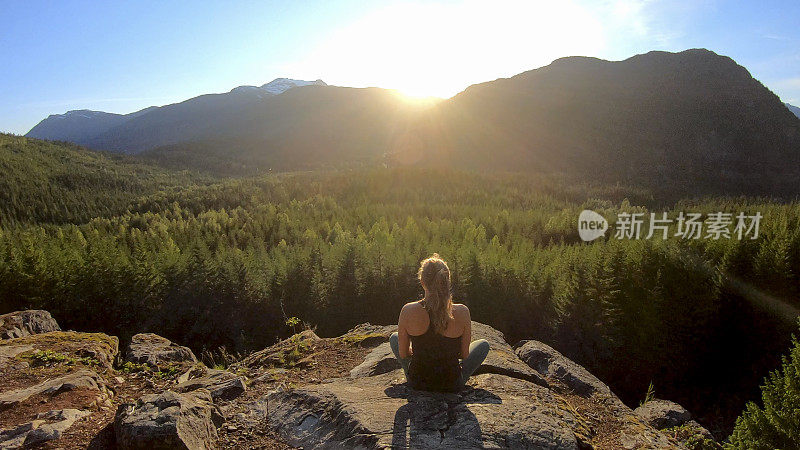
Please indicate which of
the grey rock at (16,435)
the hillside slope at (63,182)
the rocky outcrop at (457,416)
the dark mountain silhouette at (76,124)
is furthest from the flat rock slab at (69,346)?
the dark mountain silhouette at (76,124)

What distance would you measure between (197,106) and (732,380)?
176m

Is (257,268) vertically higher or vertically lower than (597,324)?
higher

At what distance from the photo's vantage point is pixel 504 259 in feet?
28.8

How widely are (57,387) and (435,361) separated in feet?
11.1

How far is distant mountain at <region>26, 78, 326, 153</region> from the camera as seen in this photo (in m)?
135

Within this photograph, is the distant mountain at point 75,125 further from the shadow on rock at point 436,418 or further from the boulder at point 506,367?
the shadow on rock at point 436,418

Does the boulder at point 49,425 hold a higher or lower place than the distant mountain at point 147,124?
lower

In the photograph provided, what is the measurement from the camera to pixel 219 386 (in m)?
4.10

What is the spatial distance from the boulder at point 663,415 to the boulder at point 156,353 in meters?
5.41

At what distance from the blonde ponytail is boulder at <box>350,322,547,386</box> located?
1.11 meters

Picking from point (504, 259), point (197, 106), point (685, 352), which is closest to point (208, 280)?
point (504, 259)

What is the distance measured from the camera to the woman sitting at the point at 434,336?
3428 millimetres

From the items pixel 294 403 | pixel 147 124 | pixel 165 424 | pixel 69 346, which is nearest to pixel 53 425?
pixel 165 424

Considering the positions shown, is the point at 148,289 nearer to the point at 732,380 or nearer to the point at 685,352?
the point at 685,352
